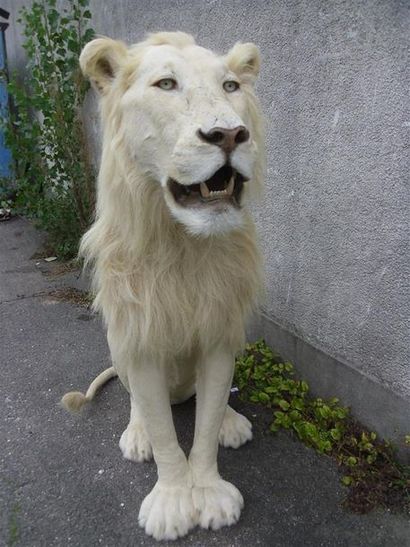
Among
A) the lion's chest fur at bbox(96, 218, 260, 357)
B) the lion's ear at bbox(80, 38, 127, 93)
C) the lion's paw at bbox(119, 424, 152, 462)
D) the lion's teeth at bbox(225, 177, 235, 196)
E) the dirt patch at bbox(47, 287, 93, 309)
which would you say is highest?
the lion's ear at bbox(80, 38, 127, 93)

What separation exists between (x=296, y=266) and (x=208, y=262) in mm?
948

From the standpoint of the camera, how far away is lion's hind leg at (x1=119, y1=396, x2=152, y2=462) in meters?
2.11

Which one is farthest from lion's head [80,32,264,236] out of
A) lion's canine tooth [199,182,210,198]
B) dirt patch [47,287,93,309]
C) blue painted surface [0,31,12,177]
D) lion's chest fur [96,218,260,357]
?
blue painted surface [0,31,12,177]

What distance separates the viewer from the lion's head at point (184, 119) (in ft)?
4.13

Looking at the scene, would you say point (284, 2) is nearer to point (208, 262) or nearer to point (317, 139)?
point (317, 139)

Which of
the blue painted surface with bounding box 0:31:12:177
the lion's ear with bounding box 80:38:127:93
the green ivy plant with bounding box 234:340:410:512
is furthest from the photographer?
the blue painted surface with bounding box 0:31:12:177

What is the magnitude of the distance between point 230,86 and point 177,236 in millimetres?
498

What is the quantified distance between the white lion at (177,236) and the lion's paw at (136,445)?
0.27 meters

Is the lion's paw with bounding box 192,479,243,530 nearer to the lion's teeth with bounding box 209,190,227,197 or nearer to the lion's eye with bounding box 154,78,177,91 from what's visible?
the lion's teeth with bounding box 209,190,227,197

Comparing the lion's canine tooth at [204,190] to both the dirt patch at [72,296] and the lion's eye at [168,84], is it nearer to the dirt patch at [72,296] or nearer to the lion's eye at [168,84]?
the lion's eye at [168,84]

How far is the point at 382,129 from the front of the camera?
1.84 meters

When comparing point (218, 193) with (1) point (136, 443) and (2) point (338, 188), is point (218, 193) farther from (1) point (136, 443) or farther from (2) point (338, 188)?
(1) point (136, 443)

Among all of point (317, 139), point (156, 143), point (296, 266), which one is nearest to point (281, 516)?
point (296, 266)

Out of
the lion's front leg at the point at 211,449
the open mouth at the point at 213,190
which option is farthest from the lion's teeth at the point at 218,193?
the lion's front leg at the point at 211,449
